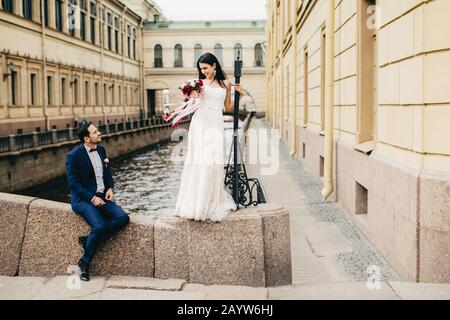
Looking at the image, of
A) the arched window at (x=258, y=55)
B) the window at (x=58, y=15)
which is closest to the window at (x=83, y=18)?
the window at (x=58, y=15)

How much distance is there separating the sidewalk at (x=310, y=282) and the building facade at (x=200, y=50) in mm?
59465

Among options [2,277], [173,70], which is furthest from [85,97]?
[2,277]

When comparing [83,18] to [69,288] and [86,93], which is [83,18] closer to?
[86,93]

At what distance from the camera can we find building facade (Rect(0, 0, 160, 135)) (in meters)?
29.3

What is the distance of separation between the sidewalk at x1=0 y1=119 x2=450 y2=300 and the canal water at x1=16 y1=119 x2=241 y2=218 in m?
8.12

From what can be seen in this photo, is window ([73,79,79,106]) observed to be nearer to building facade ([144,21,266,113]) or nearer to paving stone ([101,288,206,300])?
building facade ([144,21,266,113])

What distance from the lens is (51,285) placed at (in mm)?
5043

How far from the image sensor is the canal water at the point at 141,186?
20.3 meters

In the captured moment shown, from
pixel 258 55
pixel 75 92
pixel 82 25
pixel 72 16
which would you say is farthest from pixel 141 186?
pixel 258 55

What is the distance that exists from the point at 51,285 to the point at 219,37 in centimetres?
6695
